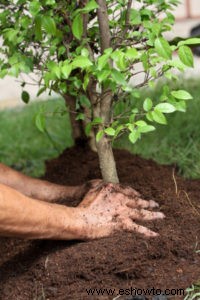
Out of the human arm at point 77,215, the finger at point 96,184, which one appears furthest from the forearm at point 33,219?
the finger at point 96,184

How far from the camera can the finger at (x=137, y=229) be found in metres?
2.15

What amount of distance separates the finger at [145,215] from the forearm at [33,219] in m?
0.24

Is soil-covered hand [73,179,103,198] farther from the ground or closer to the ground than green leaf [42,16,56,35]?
closer to the ground

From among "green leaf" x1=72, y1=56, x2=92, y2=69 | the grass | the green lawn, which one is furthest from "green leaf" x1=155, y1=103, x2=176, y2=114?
the grass

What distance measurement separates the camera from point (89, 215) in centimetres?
213

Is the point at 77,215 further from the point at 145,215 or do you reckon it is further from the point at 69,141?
the point at 69,141

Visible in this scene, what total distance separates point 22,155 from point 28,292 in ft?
6.70

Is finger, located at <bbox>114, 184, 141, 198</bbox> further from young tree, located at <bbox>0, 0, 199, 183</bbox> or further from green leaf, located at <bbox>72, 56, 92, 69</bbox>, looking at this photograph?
green leaf, located at <bbox>72, 56, 92, 69</bbox>

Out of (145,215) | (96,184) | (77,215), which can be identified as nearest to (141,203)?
(145,215)

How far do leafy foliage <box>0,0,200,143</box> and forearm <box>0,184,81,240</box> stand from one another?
298 millimetres

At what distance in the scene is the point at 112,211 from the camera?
2.19 metres

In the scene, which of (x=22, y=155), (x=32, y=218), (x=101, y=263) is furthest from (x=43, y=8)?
(x=22, y=155)

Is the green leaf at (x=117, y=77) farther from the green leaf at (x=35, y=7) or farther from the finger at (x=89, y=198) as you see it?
the finger at (x=89, y=198)

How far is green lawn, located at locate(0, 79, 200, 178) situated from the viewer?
11.0 ft
